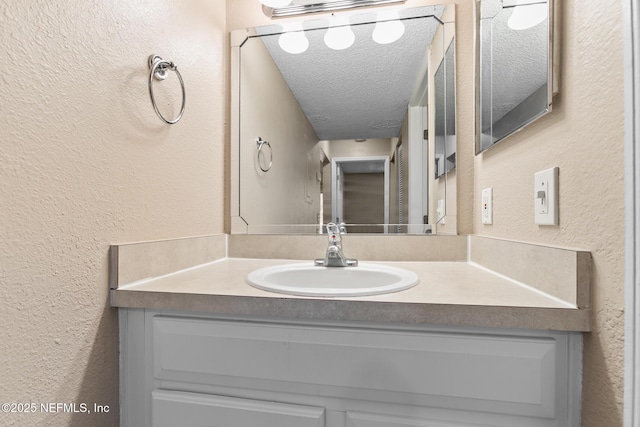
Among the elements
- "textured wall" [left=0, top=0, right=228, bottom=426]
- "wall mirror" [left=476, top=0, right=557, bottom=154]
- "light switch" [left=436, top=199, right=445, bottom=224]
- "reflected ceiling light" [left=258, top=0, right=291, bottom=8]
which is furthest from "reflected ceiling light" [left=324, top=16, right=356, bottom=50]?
"light switch" [left=436, top=199, right=445, bottom=224]

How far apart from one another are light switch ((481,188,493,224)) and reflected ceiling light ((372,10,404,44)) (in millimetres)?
703

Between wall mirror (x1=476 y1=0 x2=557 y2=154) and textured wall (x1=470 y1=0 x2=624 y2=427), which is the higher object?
wall mirror (x1=476 y1=0 x2=557 y2=154)

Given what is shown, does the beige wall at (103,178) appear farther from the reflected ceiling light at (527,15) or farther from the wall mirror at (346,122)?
the wall mirror at (346,122)

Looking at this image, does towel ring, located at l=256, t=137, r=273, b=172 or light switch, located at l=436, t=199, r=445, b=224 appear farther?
towel ring, located at l=256, t=137, r=273, b=172

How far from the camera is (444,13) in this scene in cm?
118

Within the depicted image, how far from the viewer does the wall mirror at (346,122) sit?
1208 mm

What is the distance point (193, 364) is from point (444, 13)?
1446 millimetres

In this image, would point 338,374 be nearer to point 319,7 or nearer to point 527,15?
point 527,15

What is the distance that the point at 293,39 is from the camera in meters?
1.30

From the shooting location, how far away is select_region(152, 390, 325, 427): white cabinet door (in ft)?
2.22

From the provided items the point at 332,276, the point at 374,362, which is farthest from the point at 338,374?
the point at 332,276

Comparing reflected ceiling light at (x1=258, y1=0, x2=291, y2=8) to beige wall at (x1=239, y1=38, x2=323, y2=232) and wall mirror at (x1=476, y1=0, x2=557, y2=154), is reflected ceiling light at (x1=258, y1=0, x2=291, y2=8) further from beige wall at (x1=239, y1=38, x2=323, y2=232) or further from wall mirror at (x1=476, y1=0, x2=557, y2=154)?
wall mirror at (x1=476, y1=0, x2=557, y2=154)

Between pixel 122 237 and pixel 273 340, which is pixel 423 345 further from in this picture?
pixel 122 237

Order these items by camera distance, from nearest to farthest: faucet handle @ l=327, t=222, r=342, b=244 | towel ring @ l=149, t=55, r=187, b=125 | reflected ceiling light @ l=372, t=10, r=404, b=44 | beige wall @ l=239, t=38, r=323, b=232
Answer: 1. towel ring @ l=149, t=55, r=187, b=125
2. faucet handle @ l=327, t=222, r=342, b=244
3. reflected ceiling light @ l=372, t=10, r=404, b=44
4. beige wall @ l=239, t=38, r=323, b=232
